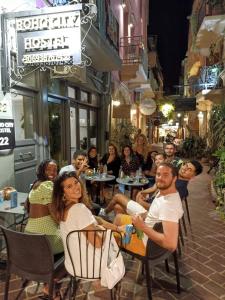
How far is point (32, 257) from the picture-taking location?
2197 mm

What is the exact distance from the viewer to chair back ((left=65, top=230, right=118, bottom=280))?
2.17m

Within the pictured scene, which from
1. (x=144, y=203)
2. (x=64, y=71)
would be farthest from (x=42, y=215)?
(x=64, y=71)

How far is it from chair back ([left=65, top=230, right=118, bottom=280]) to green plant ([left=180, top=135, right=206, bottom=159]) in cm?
1333

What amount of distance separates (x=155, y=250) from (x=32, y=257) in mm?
1179

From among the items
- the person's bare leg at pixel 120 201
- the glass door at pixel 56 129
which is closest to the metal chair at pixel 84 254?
the person's bare leg at pixel 120 201

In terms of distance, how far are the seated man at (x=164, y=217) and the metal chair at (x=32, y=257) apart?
79 centimetres

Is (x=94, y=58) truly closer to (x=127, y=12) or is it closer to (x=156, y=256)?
(x=156, y=256)

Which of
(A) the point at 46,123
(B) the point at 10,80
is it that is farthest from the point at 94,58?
(B) the point at 10,80

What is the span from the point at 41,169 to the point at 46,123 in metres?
2.49

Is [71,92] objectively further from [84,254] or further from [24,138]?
[84,254]

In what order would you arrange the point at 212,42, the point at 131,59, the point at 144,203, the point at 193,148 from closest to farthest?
the point at 144,203
the point at 212,42
the point at 131,59
the point at 193,148

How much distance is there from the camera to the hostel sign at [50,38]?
370 centimetres

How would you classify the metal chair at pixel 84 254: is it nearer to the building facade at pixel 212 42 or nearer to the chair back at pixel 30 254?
the chair back at pixel 30 254

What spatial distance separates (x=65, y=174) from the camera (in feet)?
7.78
